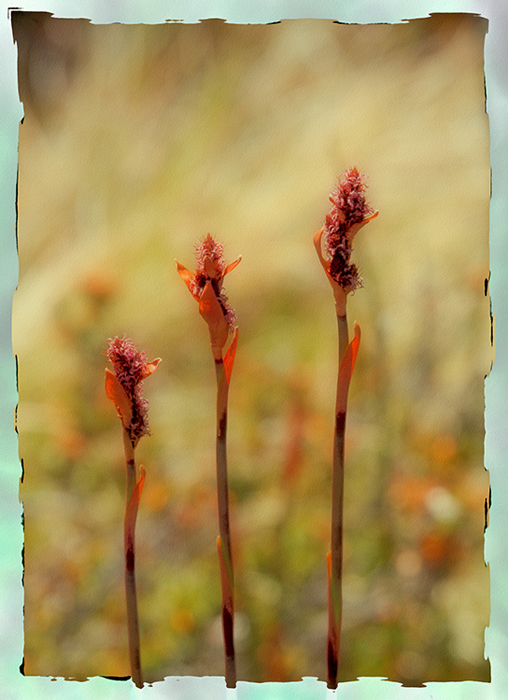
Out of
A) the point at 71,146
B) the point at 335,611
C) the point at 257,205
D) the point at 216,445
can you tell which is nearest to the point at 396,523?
the point at 335,611

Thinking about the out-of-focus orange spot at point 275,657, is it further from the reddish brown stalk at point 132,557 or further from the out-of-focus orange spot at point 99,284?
the out-of-focus orange spot at point 99,284

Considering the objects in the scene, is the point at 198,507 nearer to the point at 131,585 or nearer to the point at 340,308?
the point at 131,585

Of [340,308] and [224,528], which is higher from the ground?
[340,308]

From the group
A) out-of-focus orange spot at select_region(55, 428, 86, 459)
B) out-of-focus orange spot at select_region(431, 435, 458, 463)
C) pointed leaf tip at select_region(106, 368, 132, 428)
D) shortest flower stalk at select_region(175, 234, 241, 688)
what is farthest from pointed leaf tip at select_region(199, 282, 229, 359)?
out-of-focus orange spot at select_region(431, 435, 458, 463)

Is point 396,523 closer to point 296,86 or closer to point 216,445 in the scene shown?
point 216,445

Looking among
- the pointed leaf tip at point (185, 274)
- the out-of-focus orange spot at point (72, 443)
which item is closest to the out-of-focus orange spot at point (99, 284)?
the pointed leaf tip at point (185, 274)

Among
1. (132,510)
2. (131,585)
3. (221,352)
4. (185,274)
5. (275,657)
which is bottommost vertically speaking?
(275,657)

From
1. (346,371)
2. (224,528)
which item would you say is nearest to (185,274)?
(346,371)
